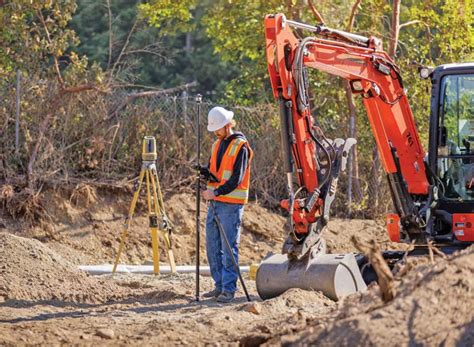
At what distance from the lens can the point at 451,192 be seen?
41.2 ft

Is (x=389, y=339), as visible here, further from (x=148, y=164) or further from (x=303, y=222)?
(x=148, y=164)

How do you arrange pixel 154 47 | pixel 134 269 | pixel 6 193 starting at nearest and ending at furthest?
pixel 134 269 → pixel 6 193 → pixel 154 47

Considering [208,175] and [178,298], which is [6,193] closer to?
[178,298]

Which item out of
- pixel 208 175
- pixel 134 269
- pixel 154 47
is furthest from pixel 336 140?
pixel 154 47

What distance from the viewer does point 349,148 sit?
11.8 metres

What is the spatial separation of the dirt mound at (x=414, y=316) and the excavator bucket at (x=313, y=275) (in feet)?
8.76

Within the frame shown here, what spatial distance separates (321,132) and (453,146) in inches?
67.2

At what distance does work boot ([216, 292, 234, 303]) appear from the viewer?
38.5 ft

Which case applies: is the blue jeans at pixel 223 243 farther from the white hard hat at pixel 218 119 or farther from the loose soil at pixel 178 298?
the white hard hat at pixel 218 119

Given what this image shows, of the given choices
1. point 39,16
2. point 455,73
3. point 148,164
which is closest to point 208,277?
point 148,164

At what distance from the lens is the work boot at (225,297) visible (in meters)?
11.7

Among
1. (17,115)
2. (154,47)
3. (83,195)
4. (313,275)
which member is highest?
(154,47)

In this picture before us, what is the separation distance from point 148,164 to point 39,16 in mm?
4675

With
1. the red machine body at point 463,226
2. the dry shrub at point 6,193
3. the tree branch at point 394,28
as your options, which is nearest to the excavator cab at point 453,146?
the red machine body at point 463,226
